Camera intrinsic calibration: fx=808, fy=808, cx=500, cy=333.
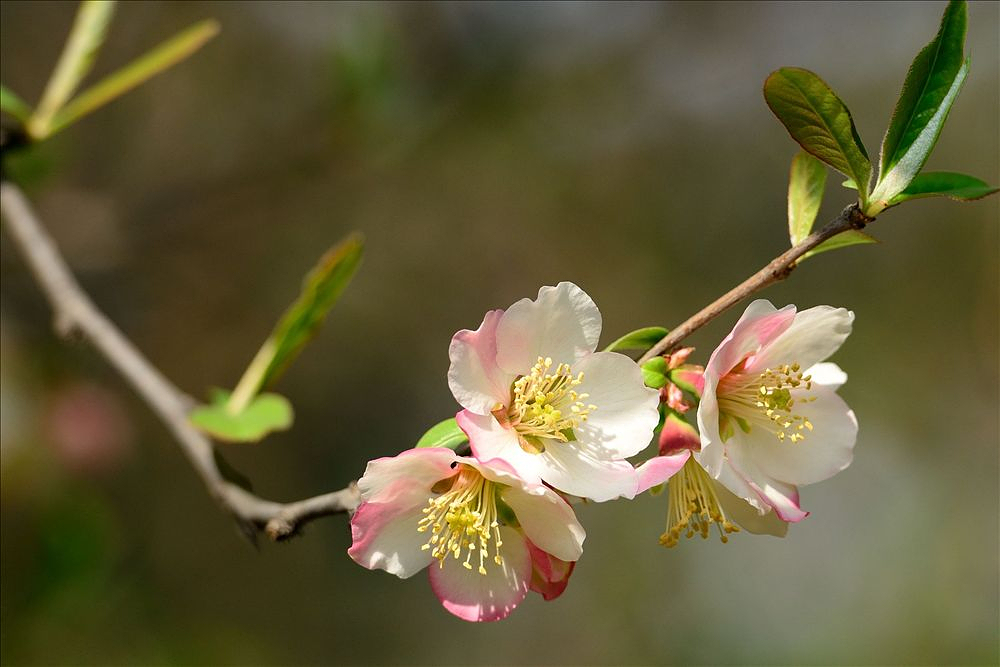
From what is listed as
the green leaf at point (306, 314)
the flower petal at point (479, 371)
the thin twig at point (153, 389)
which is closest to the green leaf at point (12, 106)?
the thin twig at point (153, 389)

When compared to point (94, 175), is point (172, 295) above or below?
below

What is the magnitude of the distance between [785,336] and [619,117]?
2.24m

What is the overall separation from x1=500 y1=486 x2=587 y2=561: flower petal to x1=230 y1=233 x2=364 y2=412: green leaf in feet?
0.68

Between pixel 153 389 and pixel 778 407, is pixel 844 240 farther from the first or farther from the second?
pixel 153 389

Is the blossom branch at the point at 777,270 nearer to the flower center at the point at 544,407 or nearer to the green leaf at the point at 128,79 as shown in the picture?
the flower center at the point at 544,407

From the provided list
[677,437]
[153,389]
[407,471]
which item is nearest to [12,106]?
[153,389]

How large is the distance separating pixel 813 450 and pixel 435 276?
7.07 feet

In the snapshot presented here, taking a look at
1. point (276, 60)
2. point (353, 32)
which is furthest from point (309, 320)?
point (276, 60)

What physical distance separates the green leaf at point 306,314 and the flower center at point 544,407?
0.52 ft

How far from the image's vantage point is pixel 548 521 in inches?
18.6

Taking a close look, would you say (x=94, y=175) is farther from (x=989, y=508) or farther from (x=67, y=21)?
(x=989, y=508)

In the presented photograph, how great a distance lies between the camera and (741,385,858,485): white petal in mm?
542

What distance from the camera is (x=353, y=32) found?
1645mm

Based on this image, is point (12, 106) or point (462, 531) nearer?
point (462, 531)
